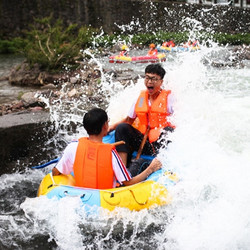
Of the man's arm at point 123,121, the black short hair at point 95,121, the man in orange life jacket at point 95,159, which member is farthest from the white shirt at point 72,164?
the man's arm at point 123,121

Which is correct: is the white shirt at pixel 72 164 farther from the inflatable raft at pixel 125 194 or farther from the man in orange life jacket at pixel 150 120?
the man in orange life jacket at pixel 150 120

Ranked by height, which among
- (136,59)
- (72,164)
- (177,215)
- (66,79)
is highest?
(72,164)

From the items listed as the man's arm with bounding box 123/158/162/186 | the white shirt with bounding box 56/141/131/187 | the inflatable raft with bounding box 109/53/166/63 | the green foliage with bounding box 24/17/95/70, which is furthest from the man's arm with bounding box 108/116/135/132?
the inflatable raft with bounding box 109/53/166/63

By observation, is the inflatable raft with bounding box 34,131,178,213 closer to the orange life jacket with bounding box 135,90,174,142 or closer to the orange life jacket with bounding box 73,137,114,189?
the orange life jacket with bounding box 73,137,114,189

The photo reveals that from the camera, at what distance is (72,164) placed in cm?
346

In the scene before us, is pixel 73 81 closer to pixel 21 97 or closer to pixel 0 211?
pixel 21 97

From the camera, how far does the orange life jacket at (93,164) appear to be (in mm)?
3238

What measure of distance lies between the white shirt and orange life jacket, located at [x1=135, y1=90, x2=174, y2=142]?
77cm

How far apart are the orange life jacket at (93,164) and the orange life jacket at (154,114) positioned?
0.87 meters

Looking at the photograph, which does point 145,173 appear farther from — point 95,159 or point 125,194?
point 95,159

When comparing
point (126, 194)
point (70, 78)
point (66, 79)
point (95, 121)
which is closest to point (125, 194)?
point (126, 194)

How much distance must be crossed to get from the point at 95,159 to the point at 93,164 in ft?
0.18

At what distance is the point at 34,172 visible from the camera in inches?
188

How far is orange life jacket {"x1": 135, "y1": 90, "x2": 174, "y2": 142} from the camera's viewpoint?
4.04 metres
